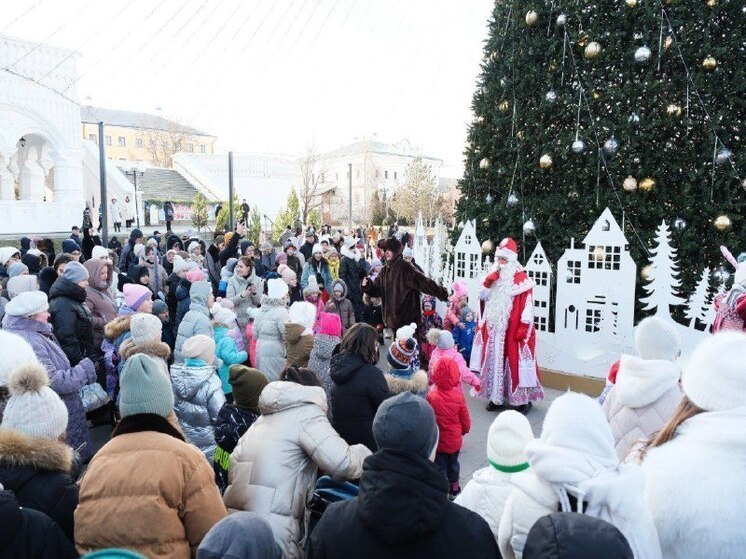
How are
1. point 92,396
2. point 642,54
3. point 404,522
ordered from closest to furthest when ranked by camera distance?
point 404,522 < point 92,396 < point 642,54

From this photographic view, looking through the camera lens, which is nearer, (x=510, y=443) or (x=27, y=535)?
(x=27, y=535)

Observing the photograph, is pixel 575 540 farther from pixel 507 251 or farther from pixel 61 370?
pixel 507 251

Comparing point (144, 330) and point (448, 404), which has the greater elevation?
point (144, 330)

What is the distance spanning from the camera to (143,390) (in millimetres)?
2561

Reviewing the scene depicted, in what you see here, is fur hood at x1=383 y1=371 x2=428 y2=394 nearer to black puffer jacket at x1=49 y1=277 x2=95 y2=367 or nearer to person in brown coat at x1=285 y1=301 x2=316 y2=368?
person in brown coat at x1=285 y1=301 x2=316 y2=368

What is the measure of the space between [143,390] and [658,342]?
2822 mm

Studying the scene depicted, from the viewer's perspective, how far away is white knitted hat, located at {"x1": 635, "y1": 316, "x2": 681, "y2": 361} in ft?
10.9

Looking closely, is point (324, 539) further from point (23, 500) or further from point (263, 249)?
point (263, 249)

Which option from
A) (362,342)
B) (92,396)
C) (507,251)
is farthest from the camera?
(507,251)

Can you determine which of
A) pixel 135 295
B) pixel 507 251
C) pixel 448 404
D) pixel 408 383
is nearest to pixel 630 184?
pixel 507 251

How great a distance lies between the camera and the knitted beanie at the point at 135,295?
558 cm

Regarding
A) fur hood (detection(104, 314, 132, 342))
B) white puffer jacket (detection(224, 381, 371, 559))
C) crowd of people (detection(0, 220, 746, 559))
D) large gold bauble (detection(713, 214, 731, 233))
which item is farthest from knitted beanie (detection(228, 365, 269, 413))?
large gold bauble (detection(713, 214, 731, 233))

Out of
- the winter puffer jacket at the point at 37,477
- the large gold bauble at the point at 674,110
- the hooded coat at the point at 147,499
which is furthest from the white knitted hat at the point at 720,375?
the large gold bauble at the point at 674,110

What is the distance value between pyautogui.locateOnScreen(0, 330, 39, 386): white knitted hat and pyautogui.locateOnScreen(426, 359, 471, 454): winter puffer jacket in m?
2.89
